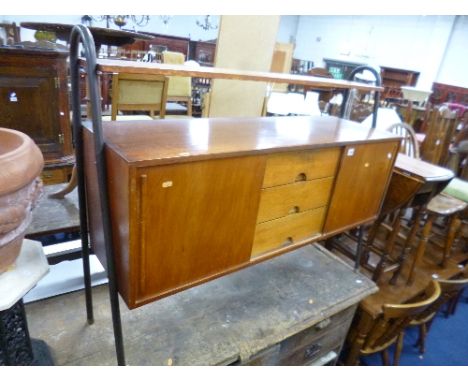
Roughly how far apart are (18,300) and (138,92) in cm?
223

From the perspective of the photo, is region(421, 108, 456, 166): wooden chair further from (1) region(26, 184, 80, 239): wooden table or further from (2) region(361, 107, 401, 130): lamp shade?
(1) region(26, 184, 80, 239): wooden table

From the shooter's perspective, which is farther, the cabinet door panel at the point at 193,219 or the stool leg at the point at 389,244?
the stool leg at the point at 389,244

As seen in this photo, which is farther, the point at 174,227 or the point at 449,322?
the point at 449,322

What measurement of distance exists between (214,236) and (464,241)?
2727mm

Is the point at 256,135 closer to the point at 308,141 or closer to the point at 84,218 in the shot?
the point at 308,141

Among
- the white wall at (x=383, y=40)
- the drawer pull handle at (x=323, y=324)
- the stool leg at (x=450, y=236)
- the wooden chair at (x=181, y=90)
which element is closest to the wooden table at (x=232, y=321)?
the drawer pull handle at (x=323, y=324)

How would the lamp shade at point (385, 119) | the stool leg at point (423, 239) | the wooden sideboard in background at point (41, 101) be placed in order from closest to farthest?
the wooden sideboard in background at point (41, 101)
the stool leg at point (423, 239)
the lamp shade at point (385, 119)

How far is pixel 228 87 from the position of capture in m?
2.05

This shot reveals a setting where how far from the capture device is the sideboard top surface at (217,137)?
79 cm

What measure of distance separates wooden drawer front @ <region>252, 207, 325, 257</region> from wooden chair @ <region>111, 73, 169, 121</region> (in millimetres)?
1731

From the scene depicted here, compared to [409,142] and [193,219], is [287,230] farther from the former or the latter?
[409,142]

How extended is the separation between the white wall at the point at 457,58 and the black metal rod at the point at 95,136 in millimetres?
7675

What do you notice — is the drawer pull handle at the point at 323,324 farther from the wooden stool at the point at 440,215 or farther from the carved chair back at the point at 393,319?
the wooden stool at the point at 440,215
